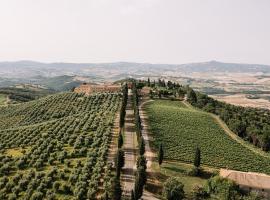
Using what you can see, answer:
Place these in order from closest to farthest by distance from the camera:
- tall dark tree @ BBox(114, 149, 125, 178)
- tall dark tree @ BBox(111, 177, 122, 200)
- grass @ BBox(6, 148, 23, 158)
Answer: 1. tall dark tree @ BBox(111, 177, 122, 200)
2. tall dark tree @ BBox(114, 149, 125, 178)
3. grass @ BBox(6, 148, 23, 158)

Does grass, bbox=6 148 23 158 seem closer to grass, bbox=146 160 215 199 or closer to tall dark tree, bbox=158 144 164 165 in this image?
grass, bbox=146 160 215 199

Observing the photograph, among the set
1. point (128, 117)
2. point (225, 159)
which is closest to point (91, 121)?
point (128, 117)

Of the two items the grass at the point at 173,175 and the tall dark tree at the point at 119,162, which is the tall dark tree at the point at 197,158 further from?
the tall dark tree at the point at 119,162

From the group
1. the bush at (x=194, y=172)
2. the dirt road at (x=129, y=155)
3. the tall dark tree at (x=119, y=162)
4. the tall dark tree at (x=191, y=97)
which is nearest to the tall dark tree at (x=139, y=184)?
the dirt road at (x=129, y=155)

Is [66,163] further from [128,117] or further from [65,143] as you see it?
[128,117]

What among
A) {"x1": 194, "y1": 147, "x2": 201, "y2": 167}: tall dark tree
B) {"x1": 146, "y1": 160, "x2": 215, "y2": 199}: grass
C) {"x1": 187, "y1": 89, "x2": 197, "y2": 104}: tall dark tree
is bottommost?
{"x1": 146, "y1": 160, "x2": 215, "y2": 199}: grass

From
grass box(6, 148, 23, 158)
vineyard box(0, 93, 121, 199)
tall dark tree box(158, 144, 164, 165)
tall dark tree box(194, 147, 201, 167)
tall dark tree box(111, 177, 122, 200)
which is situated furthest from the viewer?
grass box(6, 148, 23, 158)

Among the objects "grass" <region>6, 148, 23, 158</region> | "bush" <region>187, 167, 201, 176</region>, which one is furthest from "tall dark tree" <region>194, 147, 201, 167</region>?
"grass" <region>6, 148, 23, 158</region>
